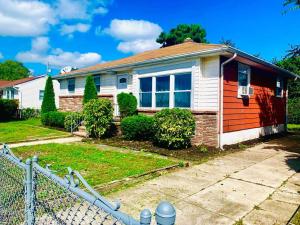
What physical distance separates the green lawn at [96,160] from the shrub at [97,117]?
7.15 ft

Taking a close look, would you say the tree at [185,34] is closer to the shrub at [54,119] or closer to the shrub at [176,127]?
the shrub at [54,119]

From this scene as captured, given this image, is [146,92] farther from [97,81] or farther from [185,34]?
[185,34]

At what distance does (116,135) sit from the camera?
529 inches

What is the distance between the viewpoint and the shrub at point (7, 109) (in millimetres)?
22797

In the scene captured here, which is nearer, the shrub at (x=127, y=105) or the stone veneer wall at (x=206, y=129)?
the stone veneer wall at (x=206, y=129)

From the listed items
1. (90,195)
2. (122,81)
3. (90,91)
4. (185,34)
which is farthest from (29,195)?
(185,34)

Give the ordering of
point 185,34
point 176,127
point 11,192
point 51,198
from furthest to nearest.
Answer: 1. point 185,34
2. point 176,127
3. point 11,192
4. point 51,198

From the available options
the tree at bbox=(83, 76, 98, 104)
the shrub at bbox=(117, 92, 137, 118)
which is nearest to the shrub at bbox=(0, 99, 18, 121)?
the tree at bbox=(83, 76, 98, 104)

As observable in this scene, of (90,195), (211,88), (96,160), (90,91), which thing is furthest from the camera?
(90,91)

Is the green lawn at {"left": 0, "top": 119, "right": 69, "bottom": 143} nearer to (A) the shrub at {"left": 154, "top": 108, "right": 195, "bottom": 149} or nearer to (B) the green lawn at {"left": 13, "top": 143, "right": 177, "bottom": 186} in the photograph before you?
(B) the green lawn at {"left": 13, "top": 143, "right": 177, "bottom": 186}

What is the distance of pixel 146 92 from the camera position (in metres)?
13.4

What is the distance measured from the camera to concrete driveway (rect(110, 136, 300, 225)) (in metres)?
4.05

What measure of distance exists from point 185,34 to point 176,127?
1191 inches

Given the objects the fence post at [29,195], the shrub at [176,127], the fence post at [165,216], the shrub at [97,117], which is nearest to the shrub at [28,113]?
the shrub at [97,117]
